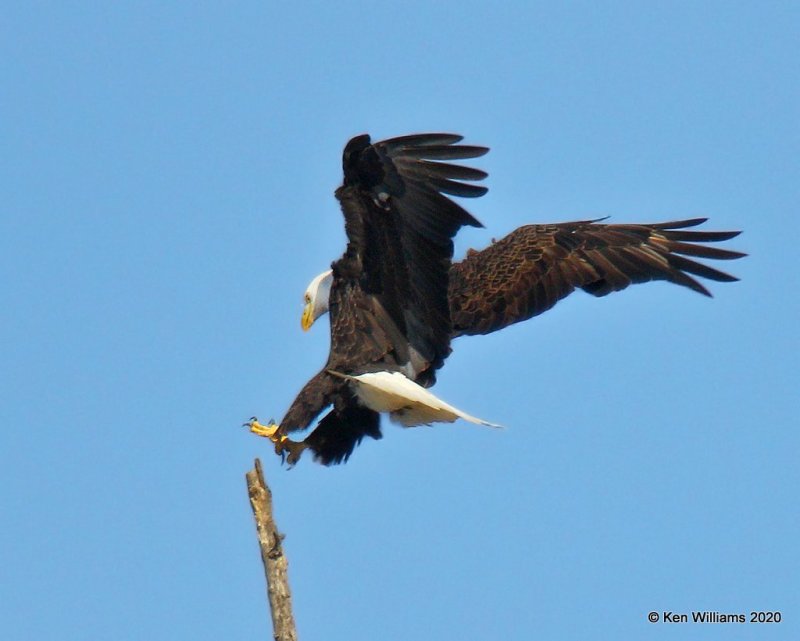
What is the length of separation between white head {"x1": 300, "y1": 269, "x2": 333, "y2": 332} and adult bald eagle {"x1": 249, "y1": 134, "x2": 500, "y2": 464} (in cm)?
63

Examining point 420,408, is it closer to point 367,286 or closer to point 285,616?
point 367,286

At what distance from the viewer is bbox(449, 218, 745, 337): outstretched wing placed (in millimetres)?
8648

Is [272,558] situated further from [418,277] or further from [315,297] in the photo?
[315,297]

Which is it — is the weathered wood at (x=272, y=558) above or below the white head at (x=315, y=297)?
below

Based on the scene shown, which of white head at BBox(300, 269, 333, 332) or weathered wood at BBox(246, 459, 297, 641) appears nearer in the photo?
weathered wood at BBox(246, 459, 297, 641)

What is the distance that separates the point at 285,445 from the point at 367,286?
987 mm

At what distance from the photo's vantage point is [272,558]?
612 cm

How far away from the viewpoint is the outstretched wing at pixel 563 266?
8648mm

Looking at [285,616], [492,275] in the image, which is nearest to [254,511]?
[285,616]

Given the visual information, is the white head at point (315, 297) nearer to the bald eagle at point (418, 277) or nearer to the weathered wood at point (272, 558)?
the bald eagle at point (418, 277)

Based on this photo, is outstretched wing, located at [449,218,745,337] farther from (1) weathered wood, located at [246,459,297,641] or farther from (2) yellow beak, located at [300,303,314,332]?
(1) weathered wood, located at [246,459,297,641]

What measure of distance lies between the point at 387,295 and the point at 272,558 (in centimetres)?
185

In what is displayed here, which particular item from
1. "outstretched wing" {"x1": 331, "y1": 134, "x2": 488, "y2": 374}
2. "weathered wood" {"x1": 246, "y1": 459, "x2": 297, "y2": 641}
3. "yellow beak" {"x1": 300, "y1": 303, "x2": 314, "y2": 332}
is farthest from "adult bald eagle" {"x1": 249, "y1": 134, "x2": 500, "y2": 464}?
"weathered wood" {"x1": 246, "y1": 459, "x2": 297, "y2": 641}

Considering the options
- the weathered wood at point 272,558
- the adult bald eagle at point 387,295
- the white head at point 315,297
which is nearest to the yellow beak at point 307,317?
the white head at point 315,297
